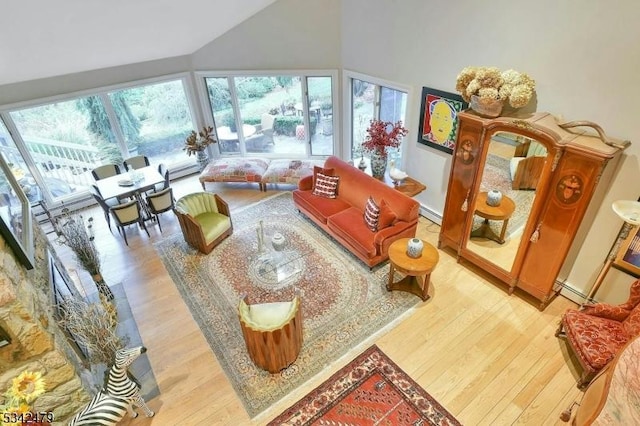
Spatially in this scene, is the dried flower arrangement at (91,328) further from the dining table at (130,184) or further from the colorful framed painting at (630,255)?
the colorful framed painting at (630,255)

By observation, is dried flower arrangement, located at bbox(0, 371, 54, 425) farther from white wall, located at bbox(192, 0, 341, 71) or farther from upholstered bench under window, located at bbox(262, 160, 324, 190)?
white wall, located at bbox(192, 0, 341, 71)

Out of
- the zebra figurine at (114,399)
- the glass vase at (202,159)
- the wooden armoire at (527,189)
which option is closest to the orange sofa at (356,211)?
the wooden armoire at (527,189)

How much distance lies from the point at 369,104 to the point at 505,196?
3176 mm

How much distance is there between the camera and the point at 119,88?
6.57m

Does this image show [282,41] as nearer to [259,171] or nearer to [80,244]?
[259,171]

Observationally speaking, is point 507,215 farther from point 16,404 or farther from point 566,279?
point 16,404

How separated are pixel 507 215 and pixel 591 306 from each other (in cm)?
122

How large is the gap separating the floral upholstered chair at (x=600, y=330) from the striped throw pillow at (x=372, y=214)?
2.35 m

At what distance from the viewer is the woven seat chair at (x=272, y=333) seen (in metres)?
3.46

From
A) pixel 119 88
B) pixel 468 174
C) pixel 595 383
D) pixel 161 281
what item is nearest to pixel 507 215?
pixel 468 174

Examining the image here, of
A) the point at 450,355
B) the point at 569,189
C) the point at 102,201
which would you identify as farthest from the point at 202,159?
the point at 569,189

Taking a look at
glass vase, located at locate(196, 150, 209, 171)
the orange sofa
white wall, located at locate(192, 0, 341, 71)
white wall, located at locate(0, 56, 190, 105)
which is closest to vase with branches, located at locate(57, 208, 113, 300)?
white wall, located at locate(0, 56, 190, 105)

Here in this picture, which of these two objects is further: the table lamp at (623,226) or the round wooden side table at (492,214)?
the round wooden side table at (492,214)

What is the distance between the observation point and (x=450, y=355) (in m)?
3.88
